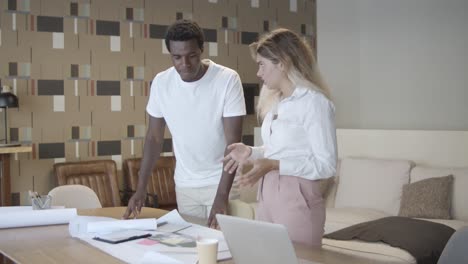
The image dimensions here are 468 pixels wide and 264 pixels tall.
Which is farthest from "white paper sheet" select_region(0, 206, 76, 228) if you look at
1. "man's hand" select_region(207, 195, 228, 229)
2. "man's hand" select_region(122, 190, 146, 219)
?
"man's hand" select_region(207, 195, 228, 229)

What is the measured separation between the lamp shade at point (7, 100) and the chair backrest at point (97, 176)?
724 millimetres

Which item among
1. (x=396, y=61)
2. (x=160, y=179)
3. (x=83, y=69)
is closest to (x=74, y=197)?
(x=83, y=69)

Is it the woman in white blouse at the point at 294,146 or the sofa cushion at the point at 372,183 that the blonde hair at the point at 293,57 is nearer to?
the woman in white blouse at the point at 294,146

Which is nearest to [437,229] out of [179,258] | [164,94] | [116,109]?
[164,94]

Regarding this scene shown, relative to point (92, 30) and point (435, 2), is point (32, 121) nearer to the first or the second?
point (92, 30)

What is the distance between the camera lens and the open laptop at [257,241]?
159cm

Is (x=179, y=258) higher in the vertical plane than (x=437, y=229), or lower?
higher

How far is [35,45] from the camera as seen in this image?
5.66 metres

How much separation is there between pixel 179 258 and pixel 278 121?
0.64 m

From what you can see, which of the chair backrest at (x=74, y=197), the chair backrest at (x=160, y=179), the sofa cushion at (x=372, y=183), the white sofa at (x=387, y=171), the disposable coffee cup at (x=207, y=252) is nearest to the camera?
the disposable coffee cup at (x=207, y=252)

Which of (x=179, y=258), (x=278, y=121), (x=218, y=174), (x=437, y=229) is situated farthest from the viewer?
(x=437, y=229)

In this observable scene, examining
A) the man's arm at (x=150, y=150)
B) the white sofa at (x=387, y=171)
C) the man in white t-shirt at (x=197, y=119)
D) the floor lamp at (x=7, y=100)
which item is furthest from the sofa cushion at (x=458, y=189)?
the floor lamp at (x=7, y=100)

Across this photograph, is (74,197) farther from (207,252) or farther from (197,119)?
(207,252)

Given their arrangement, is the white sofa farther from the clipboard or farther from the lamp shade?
the clipboard
